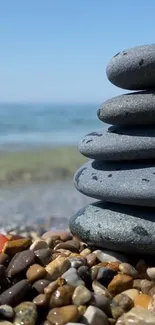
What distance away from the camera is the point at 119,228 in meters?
4.62

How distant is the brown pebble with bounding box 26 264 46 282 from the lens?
13.6 feet

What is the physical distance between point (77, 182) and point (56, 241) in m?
0.61

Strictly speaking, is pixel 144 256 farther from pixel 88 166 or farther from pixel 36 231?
pixel 36 231

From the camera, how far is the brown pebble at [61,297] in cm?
381

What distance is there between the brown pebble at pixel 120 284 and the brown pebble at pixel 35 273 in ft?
1.58

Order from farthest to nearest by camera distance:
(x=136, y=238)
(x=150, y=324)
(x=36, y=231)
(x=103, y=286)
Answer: (x=36, y=231) < (x=136, y=238) < (x=103, y=286) < (x=150, y=324)

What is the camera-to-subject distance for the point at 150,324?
3.57 meters

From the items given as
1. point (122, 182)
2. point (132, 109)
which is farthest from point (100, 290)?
point (132, 109)

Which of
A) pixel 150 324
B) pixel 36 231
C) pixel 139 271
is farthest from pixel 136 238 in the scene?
pixel 36 231

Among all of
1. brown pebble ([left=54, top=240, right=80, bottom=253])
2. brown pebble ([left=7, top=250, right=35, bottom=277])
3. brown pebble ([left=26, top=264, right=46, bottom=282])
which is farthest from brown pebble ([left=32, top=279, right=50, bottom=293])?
brown pebble ([left=54, top=240, right=80, bottom=253])

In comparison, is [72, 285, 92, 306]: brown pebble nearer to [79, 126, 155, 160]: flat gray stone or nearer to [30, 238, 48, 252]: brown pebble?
[30, 238, 48, 252]: brown pebble

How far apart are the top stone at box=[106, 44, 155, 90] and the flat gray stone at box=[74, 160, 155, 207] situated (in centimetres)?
65

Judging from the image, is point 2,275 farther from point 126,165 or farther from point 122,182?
point 126,165

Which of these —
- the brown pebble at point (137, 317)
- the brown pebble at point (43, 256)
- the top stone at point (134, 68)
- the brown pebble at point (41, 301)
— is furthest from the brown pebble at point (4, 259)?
the top stone at point (134, 68)
